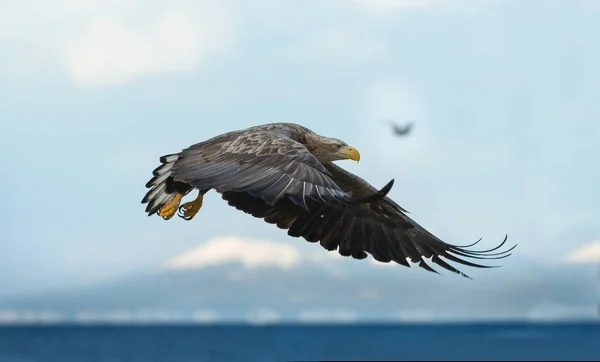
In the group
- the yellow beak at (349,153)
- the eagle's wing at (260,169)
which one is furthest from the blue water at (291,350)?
the eagle's wing at (260,169)

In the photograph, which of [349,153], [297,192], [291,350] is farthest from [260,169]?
[291,350]

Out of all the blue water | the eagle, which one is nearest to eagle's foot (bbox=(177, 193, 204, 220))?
the eagle

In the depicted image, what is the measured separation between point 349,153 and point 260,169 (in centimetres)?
262

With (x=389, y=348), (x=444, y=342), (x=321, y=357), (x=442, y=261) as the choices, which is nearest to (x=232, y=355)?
(x=321, y=357)

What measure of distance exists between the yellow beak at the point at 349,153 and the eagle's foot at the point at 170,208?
5.68ft

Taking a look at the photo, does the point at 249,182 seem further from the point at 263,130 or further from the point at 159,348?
the point at 159,348

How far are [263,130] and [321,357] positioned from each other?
62.8 meters

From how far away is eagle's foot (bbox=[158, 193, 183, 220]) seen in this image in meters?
12.4

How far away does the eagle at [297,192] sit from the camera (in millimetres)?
10500

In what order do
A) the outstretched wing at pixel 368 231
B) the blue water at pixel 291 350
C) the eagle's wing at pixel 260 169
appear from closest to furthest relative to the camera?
the eagle's wing at pixel 260 169
the outstretched wing at pixel 368 231
the blue water at pixel 291 350

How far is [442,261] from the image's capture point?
41.0ft

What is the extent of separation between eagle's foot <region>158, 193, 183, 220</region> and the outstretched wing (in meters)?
1.16

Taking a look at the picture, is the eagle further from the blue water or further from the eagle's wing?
the blue water

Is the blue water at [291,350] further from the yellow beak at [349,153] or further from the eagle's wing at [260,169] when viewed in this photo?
the eagle's wing at [260,169]
